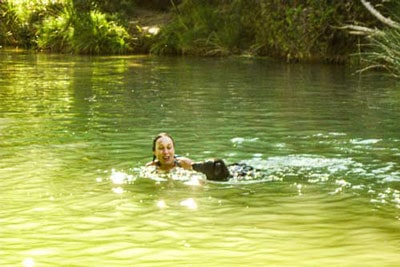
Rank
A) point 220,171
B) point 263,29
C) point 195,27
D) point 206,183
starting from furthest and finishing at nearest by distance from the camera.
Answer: point 195,27 < point 263,29 < point 206,183 < point 220,171

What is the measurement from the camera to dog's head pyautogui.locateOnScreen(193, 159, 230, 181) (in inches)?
345

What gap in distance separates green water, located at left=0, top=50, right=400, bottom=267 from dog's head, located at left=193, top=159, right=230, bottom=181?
4.8 inches

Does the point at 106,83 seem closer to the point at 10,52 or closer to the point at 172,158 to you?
the point at 172,158

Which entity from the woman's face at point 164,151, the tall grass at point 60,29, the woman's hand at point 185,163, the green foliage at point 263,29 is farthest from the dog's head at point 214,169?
the tall grass at point 60,29

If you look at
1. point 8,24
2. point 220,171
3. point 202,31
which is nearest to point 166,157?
point 220,171

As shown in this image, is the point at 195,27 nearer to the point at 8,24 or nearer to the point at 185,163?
→ the point at 8,24

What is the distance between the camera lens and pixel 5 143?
1155 cm

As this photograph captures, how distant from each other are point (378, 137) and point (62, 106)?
6474 mm

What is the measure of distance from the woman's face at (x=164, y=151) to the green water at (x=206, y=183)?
0.39 metres

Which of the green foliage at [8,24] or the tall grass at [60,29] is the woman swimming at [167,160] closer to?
the tall grass at [60,29]

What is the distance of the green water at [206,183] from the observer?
648 centimetres

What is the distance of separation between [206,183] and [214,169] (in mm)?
198

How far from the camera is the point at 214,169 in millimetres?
8805

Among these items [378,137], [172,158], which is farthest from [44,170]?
[378,137]
